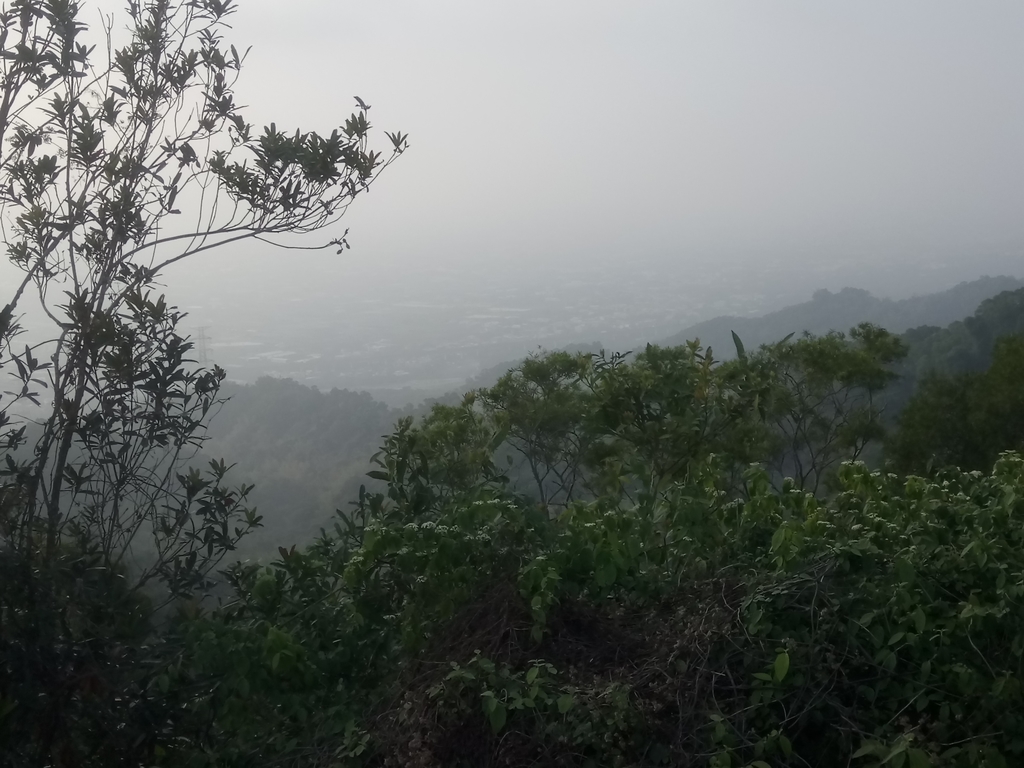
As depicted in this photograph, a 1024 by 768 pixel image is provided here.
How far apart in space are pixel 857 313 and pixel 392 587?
1345 centimetres

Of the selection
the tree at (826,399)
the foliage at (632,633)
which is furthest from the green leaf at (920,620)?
the tree at (826,399)

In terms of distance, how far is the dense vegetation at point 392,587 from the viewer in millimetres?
2268

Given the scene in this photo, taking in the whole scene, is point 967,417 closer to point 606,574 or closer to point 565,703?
point 606,574

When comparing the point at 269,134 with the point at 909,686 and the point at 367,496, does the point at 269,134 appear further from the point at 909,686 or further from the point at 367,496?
the point at 909,686

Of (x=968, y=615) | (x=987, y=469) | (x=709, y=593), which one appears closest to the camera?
(x=968, y=615)

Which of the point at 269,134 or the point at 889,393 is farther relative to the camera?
the point at 889,393

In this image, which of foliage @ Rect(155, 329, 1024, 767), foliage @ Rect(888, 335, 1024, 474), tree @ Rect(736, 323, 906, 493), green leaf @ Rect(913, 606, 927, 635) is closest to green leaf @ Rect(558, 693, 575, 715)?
foliage @ Rect(155, 329, 1024, 767)

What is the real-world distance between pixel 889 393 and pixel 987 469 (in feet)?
5.48

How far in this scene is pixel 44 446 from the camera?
10.4 ft

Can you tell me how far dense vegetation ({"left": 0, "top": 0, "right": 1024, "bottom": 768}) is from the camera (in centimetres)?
227

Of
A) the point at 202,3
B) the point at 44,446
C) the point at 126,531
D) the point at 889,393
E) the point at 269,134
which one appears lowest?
the point at 889,393

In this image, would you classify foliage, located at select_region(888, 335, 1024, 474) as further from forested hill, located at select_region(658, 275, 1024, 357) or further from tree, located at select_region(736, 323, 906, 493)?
forested hill, located at select_region(658, 275, 1024, 357)

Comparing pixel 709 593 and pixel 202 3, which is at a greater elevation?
pixel 202 3

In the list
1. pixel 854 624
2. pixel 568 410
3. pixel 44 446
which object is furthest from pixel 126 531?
pixel 568 410
